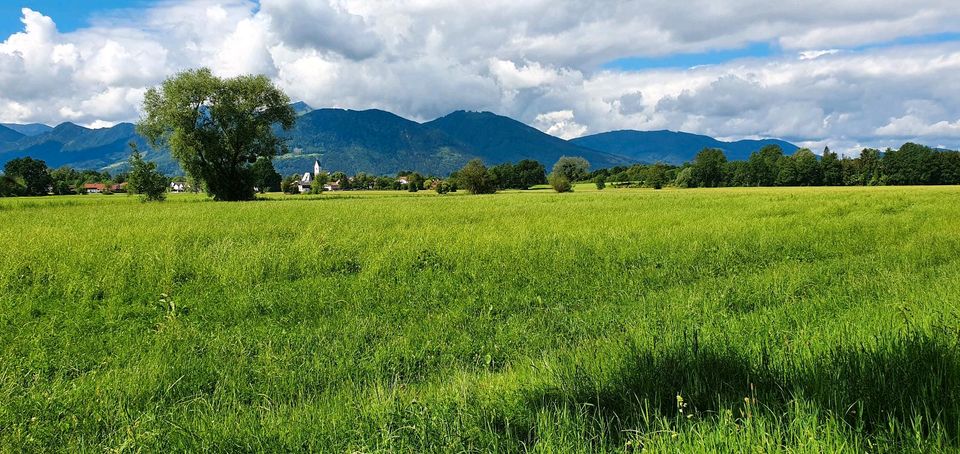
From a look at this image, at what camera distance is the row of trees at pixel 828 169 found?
3649 inches

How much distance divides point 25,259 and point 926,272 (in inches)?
715

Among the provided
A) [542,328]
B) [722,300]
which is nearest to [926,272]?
[722,300]

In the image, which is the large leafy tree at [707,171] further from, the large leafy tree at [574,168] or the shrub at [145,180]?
the shrub at [145,180]

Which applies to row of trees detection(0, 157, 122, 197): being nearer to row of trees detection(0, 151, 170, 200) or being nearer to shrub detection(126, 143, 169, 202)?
row of trees detection(0, 151, 170, 200)

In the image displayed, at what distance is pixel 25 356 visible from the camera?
5.95 m

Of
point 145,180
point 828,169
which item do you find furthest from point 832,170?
point 145,180

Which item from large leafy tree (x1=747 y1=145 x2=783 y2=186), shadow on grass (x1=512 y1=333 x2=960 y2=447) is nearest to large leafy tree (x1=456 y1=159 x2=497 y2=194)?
large leafy tree (x1=747 y1=145 x2=783 y2=186)

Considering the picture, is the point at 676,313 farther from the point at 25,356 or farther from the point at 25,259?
the point at 25,259

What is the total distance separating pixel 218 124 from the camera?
158ft

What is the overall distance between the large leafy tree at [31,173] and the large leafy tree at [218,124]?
206 feet

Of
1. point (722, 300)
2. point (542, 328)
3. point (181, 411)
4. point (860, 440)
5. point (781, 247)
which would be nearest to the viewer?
point (860, 440)

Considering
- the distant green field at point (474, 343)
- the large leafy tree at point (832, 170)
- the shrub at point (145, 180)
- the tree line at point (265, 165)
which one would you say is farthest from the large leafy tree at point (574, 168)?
the distant green field at point (474, 343)

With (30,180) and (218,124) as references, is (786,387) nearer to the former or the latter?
(218,124)

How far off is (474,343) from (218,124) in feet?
166
